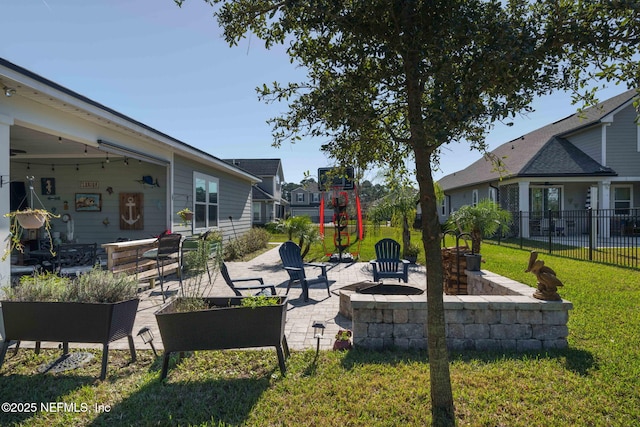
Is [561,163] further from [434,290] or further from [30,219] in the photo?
[30,219]

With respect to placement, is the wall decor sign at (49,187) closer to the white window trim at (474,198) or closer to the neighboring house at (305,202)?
the white window trim at (474,198)

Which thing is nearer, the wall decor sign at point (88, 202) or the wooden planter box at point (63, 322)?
the wooden planter box at point (63, 322)

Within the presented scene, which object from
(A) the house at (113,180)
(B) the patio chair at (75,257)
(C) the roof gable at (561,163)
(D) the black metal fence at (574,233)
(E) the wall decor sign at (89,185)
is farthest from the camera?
(C) the roof gable at (561,163)

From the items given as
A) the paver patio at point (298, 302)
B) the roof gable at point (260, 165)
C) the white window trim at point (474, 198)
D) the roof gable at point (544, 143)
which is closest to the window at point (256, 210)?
the roof gable at point (260, 165)

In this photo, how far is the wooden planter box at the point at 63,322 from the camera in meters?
3.15

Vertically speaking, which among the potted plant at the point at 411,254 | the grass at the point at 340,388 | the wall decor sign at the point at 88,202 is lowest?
the grass at the point at 340,388

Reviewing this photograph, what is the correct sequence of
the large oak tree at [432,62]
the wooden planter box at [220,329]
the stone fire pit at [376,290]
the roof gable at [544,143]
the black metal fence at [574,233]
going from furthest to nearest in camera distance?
the roof gable at [544,143]
the black metal fence at [574,233]
the stone fire pit at [376,290]
the wooden planter box at [220,329]
the large oak tree at [432,62]

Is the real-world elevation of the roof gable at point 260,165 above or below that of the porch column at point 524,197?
above

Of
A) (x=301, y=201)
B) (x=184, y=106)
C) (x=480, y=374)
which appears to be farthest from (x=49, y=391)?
(x=301, y=201)

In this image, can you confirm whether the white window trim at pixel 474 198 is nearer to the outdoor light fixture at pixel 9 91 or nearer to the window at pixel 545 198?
the window at pixel 545 198

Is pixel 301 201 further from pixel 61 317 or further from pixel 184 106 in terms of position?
pixel 61 317

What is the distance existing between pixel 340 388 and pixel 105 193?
8.37 meters

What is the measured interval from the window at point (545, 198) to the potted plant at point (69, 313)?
17252 millimetres

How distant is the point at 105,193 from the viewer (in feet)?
29.2
